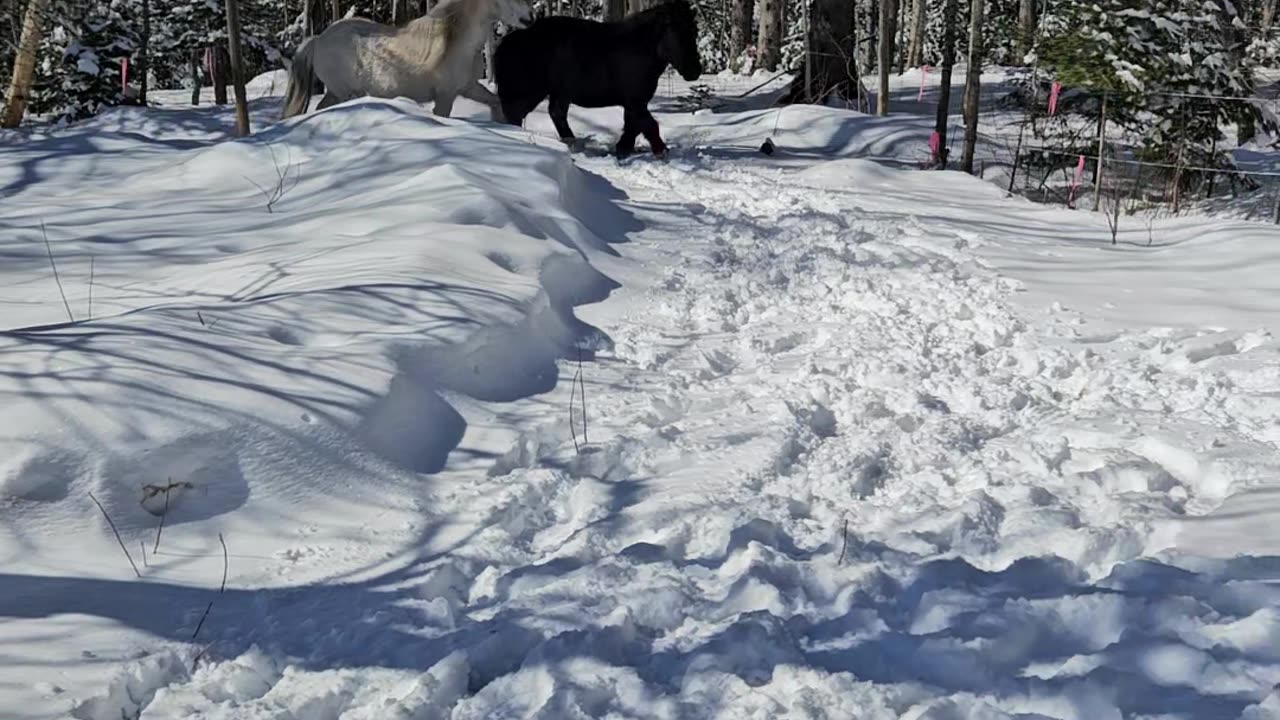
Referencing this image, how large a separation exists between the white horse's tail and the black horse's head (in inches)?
155

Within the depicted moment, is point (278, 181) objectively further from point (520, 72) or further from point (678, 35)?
point (678, 35)

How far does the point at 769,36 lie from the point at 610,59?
1273 cm

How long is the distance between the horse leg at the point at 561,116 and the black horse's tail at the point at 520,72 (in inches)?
6.6

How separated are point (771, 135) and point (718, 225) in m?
5.79

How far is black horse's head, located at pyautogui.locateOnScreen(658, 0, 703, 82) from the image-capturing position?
1100cm

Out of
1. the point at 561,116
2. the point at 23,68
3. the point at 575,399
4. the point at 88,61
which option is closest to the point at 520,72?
the point at 561,116

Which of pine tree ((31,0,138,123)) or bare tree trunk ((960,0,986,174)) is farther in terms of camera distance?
pine tree ((31,0,138,123))

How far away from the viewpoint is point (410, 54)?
1162 cm

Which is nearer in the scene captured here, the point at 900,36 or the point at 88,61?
the point at 88,61

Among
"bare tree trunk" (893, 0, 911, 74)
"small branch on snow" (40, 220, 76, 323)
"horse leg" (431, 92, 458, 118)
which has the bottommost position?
"small branch on snow" (40, 220, 76, 323)

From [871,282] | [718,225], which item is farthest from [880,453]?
[718,225]

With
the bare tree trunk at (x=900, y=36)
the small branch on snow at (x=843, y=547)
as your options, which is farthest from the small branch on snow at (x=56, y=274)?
the bare tree trunk at (x=900, y=36)

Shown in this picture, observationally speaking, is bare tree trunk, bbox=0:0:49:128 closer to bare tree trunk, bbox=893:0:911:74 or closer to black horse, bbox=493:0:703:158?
black horse, bbox=493:0:703:158

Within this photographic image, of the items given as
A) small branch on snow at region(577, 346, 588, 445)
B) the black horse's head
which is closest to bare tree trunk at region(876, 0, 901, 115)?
the black horse's head
